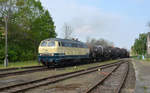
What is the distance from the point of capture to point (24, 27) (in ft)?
120

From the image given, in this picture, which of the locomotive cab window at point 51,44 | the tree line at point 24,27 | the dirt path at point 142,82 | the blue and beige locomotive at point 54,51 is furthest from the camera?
the tree line at point 24,27

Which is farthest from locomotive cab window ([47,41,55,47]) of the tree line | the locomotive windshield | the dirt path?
the tree line

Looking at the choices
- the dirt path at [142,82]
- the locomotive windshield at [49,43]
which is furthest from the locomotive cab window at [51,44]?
the dirt path at [142,82]

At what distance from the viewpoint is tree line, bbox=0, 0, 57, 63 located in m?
32.6

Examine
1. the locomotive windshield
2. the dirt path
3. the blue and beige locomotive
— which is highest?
the locomotive windshield

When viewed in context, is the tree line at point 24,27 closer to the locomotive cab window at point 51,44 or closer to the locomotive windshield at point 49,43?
the locomotive windshield at point 49,43

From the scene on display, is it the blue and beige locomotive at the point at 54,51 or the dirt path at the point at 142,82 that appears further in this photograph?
the blue and beige locomotive at the point at 54,51

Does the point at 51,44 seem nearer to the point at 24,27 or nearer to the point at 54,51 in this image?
the point at 54,51

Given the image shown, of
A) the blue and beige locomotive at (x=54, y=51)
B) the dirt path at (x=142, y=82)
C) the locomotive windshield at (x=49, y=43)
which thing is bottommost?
the dirt path at (x=142, y=82)

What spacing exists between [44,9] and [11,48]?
49.7ft

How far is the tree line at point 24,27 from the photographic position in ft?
107

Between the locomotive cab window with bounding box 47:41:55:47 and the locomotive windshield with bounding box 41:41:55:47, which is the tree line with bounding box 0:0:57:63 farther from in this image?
the locomotive cab window with bounding box 47:41:55:47

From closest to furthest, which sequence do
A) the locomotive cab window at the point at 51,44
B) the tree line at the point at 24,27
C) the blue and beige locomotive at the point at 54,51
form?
the blue and beige locomotive at the point at 54,51 → the locomotive cab window at the point at 51,44 → the tree line at the point at 24,27

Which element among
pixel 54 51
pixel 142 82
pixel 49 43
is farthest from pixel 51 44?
pixel 142 82
